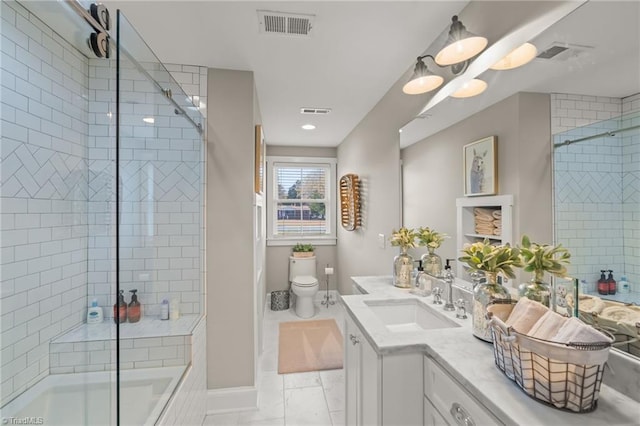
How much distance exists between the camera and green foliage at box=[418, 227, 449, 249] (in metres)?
1.68

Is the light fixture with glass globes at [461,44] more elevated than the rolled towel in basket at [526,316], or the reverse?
the light fixture with glass globes at [461,44]

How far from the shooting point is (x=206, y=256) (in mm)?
2133

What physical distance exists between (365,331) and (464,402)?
456mm

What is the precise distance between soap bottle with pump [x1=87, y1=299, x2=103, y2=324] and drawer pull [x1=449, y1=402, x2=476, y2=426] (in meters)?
2.14

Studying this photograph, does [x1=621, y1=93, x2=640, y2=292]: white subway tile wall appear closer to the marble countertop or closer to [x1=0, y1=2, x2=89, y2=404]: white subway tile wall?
the marble countertop

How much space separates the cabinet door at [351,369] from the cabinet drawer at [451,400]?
0.43 meters

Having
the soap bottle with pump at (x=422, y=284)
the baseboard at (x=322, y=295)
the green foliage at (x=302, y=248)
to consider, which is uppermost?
the soap bottle with pump at (x=422, y=284)

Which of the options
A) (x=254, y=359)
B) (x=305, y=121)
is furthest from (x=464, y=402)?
(x=305, y=121)

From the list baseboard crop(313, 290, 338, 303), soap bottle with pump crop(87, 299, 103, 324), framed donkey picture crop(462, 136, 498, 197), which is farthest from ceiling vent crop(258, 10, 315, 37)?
baseboard crop(313, 290, 338, 303)

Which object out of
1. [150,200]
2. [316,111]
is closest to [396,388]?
[150,200]

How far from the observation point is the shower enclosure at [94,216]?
1.44 m

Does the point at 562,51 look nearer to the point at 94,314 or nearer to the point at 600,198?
the point at 600,198

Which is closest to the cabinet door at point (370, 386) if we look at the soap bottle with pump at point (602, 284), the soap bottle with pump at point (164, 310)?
the soap bottle with pump at point (602, 284)

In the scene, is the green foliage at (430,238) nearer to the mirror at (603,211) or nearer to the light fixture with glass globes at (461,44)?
the mirror at (603,211)
